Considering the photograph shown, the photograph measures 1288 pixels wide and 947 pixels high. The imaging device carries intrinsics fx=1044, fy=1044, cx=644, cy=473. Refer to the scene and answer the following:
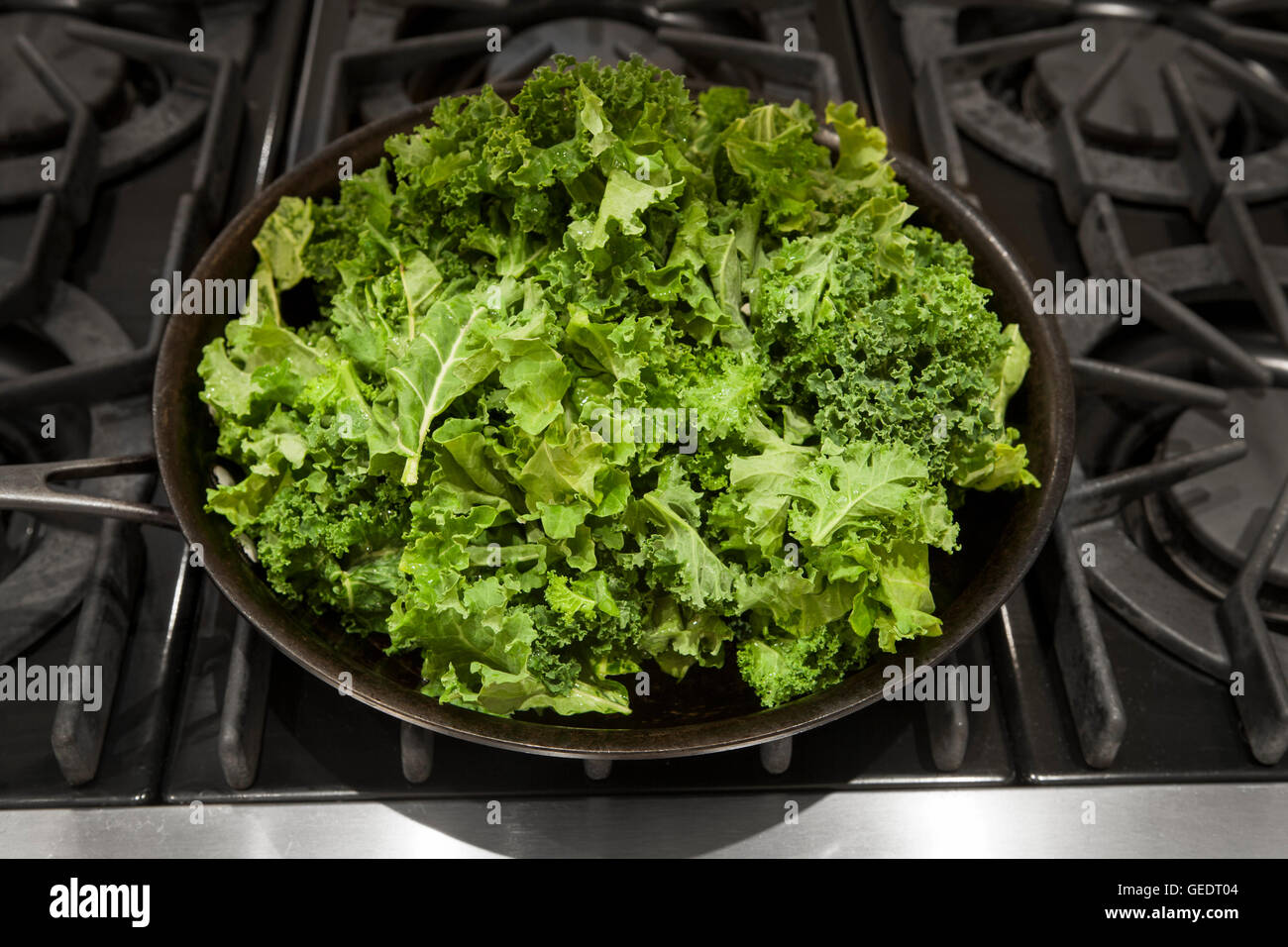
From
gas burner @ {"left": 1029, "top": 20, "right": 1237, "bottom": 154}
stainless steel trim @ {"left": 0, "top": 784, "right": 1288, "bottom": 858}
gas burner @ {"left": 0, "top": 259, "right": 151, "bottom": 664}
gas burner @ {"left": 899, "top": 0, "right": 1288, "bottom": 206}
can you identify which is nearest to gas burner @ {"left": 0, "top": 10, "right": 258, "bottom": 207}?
gas burner @ {"left": 0, "top": 259, "right": 151, "bottom": 664}

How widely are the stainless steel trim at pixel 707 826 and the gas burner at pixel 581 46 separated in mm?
1524

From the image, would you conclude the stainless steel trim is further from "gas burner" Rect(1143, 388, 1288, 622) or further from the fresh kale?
"gas burner" Rect(1143, 388, 1288, 622)

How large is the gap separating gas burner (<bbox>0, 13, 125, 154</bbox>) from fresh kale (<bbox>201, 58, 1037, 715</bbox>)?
0.92 m

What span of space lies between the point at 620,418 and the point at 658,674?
388 millimetres

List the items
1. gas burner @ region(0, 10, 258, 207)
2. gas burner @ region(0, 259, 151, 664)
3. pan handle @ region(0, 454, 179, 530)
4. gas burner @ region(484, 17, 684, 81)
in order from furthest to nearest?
gas burner @ region(484, 17, 684, 81), gas burner @ region(0, 10, 258, 207), gas burner @ region(0, 259, 151, 664), pan handle @ region(0, 454, 179, 530)

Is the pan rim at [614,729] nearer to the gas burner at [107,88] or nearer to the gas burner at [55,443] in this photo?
the gas burner at [55,443]

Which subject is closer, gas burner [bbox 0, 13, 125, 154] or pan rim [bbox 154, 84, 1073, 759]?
pan rim [bbox 154, 84, 1073, 759]

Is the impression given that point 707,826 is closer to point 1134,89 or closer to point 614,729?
point 614,729

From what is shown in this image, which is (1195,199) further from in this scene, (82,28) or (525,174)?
(82,28)

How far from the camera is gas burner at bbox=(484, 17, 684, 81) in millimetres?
2254

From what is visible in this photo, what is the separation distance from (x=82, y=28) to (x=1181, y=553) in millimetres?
2434

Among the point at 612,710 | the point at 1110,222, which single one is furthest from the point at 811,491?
the point at 1110,222

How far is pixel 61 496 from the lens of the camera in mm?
1479

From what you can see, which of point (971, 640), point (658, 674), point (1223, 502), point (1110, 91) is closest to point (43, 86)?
point (658, 674)
